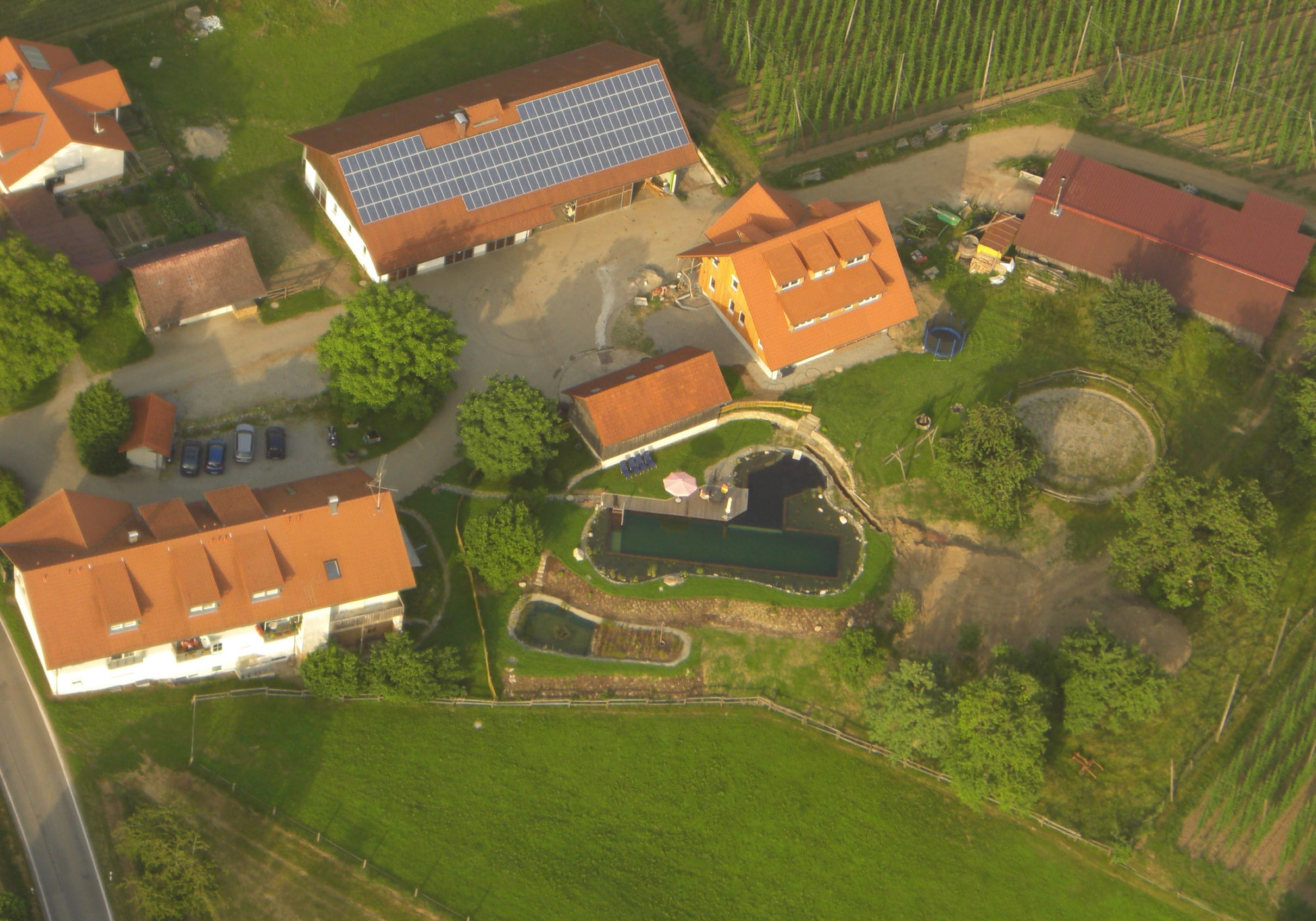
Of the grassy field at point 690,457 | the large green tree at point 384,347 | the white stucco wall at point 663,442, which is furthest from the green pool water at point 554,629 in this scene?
the large green tree at point 384,347

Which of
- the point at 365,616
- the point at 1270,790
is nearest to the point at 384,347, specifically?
the point at 365,616

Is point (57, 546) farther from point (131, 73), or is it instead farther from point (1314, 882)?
point (1314, 882)

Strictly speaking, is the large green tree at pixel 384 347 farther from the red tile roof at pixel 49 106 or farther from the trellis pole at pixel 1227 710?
the trellis pole at pixel 1227 710

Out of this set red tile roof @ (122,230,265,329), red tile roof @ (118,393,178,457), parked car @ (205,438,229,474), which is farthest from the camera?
red tile roof @ (122,230,265,329)

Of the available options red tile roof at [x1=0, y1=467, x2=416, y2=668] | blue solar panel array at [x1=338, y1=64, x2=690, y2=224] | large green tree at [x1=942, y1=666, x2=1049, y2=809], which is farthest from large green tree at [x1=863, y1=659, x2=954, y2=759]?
blue solar panel array at [x1=338, y1=64, x2=690, y2=224]

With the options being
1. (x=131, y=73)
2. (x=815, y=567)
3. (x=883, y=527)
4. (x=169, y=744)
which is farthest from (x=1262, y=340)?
(x=131, y=73)

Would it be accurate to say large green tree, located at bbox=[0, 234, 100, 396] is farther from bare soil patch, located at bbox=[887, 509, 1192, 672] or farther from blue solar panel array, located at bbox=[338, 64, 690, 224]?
bare soil patch, located at bbox=[887, 509, 1192, 672]

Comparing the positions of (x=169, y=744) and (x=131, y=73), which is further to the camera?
(x=131, y=73)
